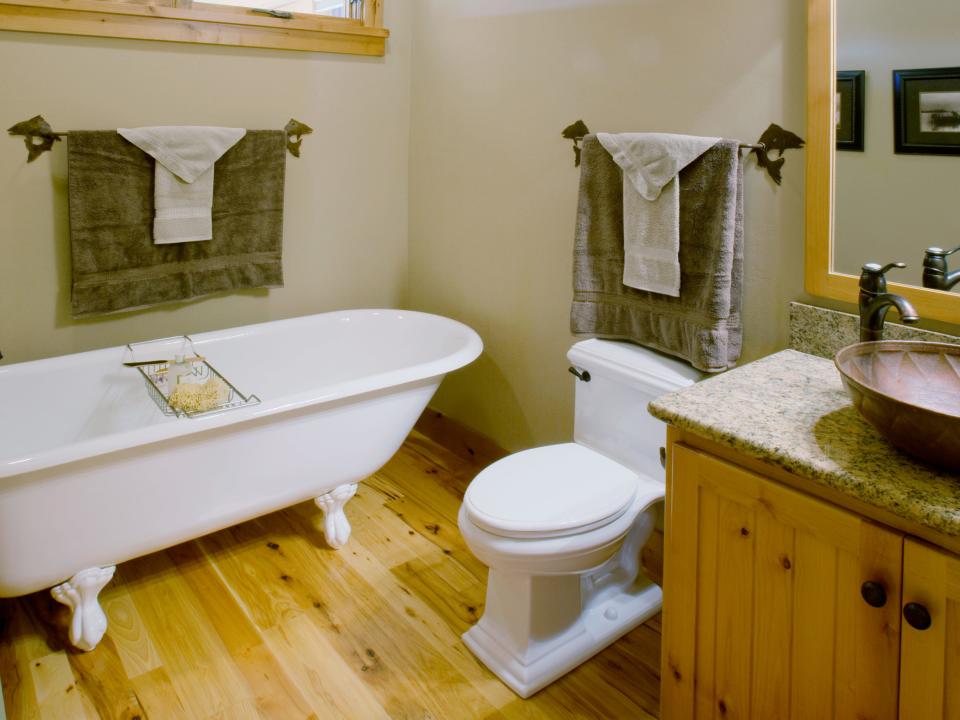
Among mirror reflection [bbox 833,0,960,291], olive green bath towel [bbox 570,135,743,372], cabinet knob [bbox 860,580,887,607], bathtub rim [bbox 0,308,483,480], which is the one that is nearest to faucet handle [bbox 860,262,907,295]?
mirror reflection [bbox 833,0,960,291]

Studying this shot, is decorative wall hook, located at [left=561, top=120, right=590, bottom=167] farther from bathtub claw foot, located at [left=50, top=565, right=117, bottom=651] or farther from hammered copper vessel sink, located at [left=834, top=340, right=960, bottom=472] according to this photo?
bathtub claw foot, located at [left=50, top=565, right=117, bottom=651]

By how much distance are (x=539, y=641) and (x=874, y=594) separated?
39.9 inches

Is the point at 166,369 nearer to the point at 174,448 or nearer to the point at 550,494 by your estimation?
the point at 174,448

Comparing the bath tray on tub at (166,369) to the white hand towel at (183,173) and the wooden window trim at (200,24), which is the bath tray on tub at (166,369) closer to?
the white hand towel at (183,173)

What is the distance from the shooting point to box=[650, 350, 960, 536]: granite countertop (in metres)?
1.13

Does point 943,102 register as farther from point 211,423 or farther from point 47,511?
point 47,511

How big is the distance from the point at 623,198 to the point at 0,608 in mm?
2118

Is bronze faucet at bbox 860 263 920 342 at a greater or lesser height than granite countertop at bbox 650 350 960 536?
greater

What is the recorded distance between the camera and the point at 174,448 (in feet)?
6.51

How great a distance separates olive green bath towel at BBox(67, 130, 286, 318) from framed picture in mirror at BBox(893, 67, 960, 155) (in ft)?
6.56

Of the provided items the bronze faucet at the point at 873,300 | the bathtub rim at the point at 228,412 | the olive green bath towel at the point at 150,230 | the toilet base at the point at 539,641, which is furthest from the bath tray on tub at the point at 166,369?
the bronze faucet at the point at 873,300

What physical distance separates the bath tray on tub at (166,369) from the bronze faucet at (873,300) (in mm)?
1634

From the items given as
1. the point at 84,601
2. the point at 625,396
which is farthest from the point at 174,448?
the point at 625,396

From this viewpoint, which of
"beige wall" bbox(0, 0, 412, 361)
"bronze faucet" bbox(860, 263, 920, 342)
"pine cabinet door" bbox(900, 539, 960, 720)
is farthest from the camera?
"beige wall" bbox(0, 0, 412, 361)
